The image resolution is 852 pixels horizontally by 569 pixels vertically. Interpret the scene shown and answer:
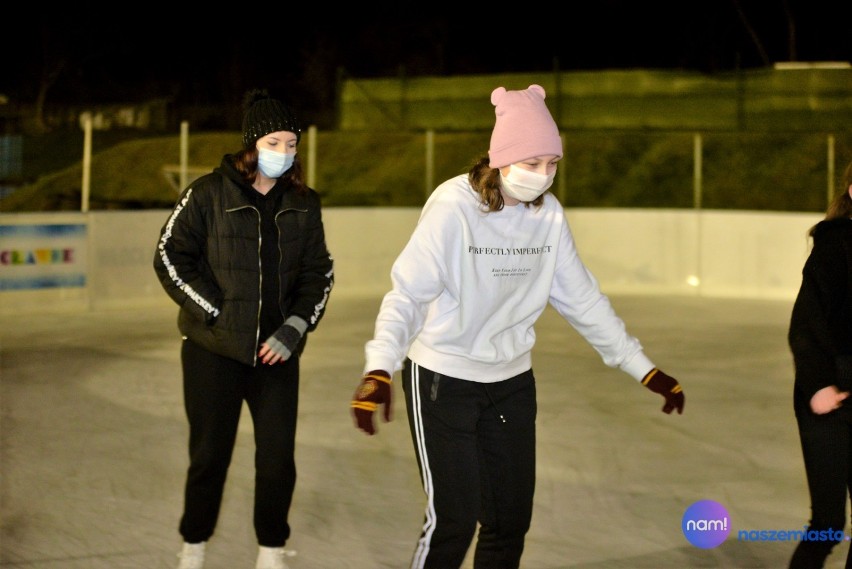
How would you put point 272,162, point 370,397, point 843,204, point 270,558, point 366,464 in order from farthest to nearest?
1. point 366,464
2. point 270,558
3. point 272,162
4. point 843,204
5. point 370,397

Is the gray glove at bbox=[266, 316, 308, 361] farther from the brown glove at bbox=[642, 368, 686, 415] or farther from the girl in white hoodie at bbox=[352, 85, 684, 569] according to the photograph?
the brown glove at bbox=[642, 368, 686, 415]

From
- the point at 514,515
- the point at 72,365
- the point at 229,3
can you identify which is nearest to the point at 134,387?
the point at 72,365

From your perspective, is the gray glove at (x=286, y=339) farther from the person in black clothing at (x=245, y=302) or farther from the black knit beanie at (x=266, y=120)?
the black knit beanie at (x=266, y=120)

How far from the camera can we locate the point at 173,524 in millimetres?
5012

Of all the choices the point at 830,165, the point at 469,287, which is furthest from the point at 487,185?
the point at 830,165

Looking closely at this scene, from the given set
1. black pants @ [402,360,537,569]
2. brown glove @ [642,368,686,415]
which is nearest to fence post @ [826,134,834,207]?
brown glove @ [642,368,686,415]

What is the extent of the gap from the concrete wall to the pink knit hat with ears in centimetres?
874

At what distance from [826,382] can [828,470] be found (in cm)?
23

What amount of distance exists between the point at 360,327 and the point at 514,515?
769cm

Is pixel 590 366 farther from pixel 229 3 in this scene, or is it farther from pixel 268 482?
pixel 229 3

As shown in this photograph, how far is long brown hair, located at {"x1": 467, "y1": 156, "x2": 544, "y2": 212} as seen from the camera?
136 inches

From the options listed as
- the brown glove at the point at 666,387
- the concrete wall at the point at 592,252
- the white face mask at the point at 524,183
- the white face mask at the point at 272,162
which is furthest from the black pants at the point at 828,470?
the concrete wall at the point at 592,252

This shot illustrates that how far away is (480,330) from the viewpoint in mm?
3488

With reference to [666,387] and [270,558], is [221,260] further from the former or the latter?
[666,387]
